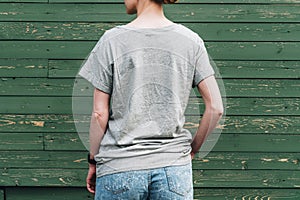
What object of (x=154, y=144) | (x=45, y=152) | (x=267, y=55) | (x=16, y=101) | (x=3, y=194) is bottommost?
(x=3, y=194)

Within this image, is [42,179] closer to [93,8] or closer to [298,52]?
[93,8]

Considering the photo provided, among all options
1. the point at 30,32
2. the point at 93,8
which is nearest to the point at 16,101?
the point at 30,32

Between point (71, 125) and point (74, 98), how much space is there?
0.81 feet

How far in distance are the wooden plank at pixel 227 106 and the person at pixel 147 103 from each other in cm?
194

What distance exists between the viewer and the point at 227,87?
4383mm

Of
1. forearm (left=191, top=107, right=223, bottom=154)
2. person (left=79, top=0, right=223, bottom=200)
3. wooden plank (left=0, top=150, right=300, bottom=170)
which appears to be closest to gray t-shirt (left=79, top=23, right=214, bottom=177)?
person (left=79, top=0, right=223, bottom=200)

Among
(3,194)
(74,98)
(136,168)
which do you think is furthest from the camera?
(3,194)

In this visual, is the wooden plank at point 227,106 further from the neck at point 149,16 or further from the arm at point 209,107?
the neck at point 149,16

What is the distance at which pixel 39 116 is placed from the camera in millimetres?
4387

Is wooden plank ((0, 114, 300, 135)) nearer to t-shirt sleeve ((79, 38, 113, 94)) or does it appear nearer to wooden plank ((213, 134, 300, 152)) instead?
wooden plank ((213, 134, 300, 152))

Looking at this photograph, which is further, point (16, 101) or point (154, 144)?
point (16, 101)

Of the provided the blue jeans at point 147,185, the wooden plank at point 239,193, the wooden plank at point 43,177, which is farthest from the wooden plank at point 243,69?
the blue jeans at point 147,185

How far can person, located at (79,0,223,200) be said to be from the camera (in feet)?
7.76

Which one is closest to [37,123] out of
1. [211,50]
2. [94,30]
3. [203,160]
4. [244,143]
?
[94,30]
